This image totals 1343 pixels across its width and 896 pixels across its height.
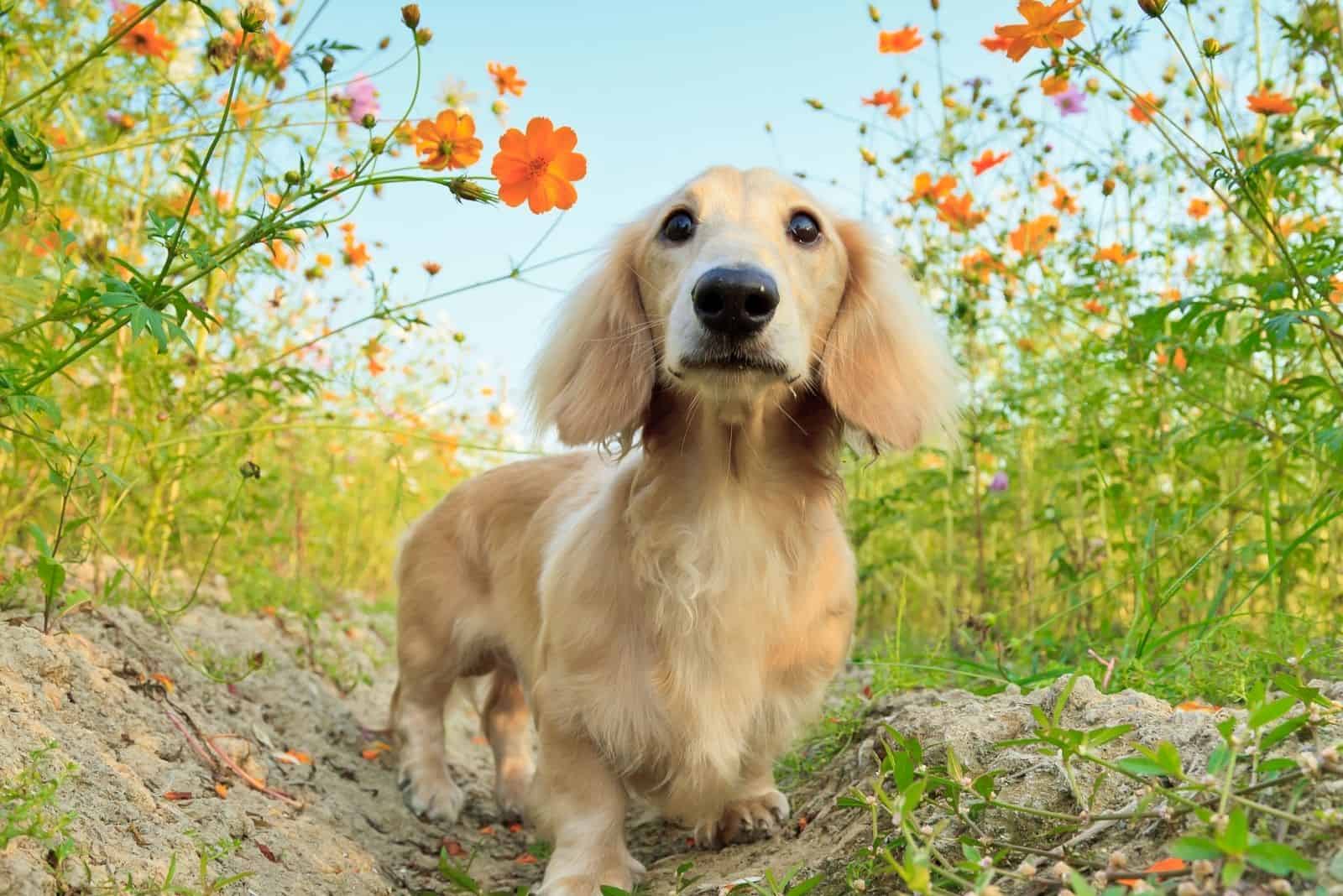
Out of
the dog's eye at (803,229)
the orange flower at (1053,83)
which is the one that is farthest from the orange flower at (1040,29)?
the dog's eye at (803,229)

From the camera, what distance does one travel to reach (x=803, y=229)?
2479mm

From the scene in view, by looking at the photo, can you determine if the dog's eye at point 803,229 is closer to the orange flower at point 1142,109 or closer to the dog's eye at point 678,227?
the dog's eye at point 678,227

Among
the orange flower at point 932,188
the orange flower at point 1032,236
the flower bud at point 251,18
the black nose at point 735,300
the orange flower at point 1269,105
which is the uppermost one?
the orange flower at point 1269,105

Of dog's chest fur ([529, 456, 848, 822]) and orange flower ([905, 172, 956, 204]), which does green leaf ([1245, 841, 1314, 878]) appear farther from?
orange flower ([905, 172, 956, 204])

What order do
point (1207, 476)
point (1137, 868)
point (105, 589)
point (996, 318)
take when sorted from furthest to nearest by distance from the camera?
point (996, 318)
point (1207, 476)
point (105, 589)
point (1137, 868)

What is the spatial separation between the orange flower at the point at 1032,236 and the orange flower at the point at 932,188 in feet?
0.84

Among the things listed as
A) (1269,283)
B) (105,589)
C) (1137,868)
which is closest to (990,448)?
(1269,283)

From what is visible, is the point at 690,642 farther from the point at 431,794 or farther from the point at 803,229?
the point at 431,794

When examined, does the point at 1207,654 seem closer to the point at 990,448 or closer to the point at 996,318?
the point at 990,448

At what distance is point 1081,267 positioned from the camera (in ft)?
11.3

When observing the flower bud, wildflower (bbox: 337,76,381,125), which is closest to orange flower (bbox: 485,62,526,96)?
wildflower (bbox: 337,76,381,125)

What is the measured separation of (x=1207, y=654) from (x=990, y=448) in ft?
4.72

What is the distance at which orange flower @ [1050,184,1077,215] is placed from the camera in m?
3.72

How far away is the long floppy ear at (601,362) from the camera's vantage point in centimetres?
245
